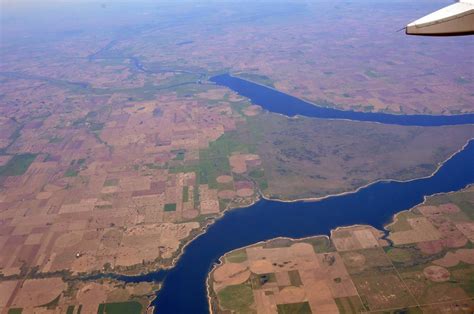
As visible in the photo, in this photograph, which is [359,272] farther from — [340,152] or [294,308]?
[340,152]

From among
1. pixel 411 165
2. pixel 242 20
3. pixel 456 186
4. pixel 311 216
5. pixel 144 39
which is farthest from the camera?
pixel 242 20

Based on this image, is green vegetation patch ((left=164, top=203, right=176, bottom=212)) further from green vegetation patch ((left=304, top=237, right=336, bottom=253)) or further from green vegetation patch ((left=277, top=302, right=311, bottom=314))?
green vegetation patch ((left=277, top=302, right=311, bottom=314))

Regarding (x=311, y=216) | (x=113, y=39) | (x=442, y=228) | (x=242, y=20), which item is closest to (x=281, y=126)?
(x=311, y=216)

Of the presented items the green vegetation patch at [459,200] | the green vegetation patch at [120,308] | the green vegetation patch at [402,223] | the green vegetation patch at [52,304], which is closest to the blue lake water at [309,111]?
the green vegetation patch at [459,200]

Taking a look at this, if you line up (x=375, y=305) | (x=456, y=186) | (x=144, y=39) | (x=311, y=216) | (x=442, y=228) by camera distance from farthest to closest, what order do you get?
(x=144, y=39) < (x=456, y=186) < (x=311, y=216) < (x=442, y=228) < (x=375, y=305)

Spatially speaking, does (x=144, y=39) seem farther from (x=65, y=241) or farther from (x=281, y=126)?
(x=65, y=241)

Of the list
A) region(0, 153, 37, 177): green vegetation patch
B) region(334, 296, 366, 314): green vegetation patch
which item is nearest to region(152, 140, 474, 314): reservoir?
region(334, 296, 366, 314): green vegetation patch

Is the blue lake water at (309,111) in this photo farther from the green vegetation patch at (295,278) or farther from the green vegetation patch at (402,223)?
the green vegetation patch at (295,278)
